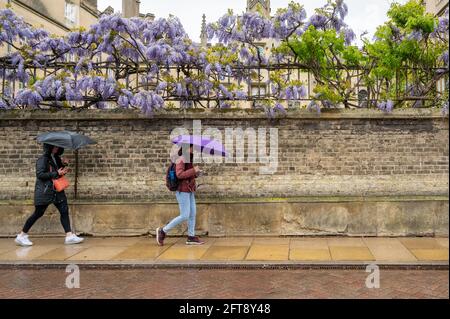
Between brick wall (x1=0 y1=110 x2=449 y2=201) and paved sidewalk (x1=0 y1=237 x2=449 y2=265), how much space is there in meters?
1.14

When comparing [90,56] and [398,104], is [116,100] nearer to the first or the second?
[90,56]

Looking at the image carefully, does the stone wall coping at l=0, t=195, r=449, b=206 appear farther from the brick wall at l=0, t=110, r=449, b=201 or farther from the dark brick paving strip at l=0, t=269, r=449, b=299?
the dark brick paving strip at l=0, t=269, r=449, b=299

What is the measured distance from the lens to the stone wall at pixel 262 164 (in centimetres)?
984

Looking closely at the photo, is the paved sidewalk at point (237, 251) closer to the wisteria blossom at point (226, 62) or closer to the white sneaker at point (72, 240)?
the white sneaker at point (72, 240)

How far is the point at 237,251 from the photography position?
8.27 m

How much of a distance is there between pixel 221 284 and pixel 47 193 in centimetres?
433

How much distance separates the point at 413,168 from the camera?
9.88 meters

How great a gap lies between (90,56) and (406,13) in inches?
288

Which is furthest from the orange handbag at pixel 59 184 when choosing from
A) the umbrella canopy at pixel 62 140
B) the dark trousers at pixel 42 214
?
the umbrella canopy at pixel 62 140

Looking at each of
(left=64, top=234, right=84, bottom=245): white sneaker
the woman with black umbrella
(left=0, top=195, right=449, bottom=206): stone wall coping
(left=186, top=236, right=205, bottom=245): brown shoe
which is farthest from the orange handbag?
(left=186, top=236, right=205, bottom=245): brown shoe

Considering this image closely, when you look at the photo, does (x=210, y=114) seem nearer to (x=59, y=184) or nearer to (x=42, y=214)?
(x=59, y=184)

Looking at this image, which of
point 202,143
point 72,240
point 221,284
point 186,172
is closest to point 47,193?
point 72,240

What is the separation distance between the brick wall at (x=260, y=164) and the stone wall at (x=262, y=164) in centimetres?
2

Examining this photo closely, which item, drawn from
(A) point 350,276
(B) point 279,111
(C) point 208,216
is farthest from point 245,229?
(A) point 350,276
